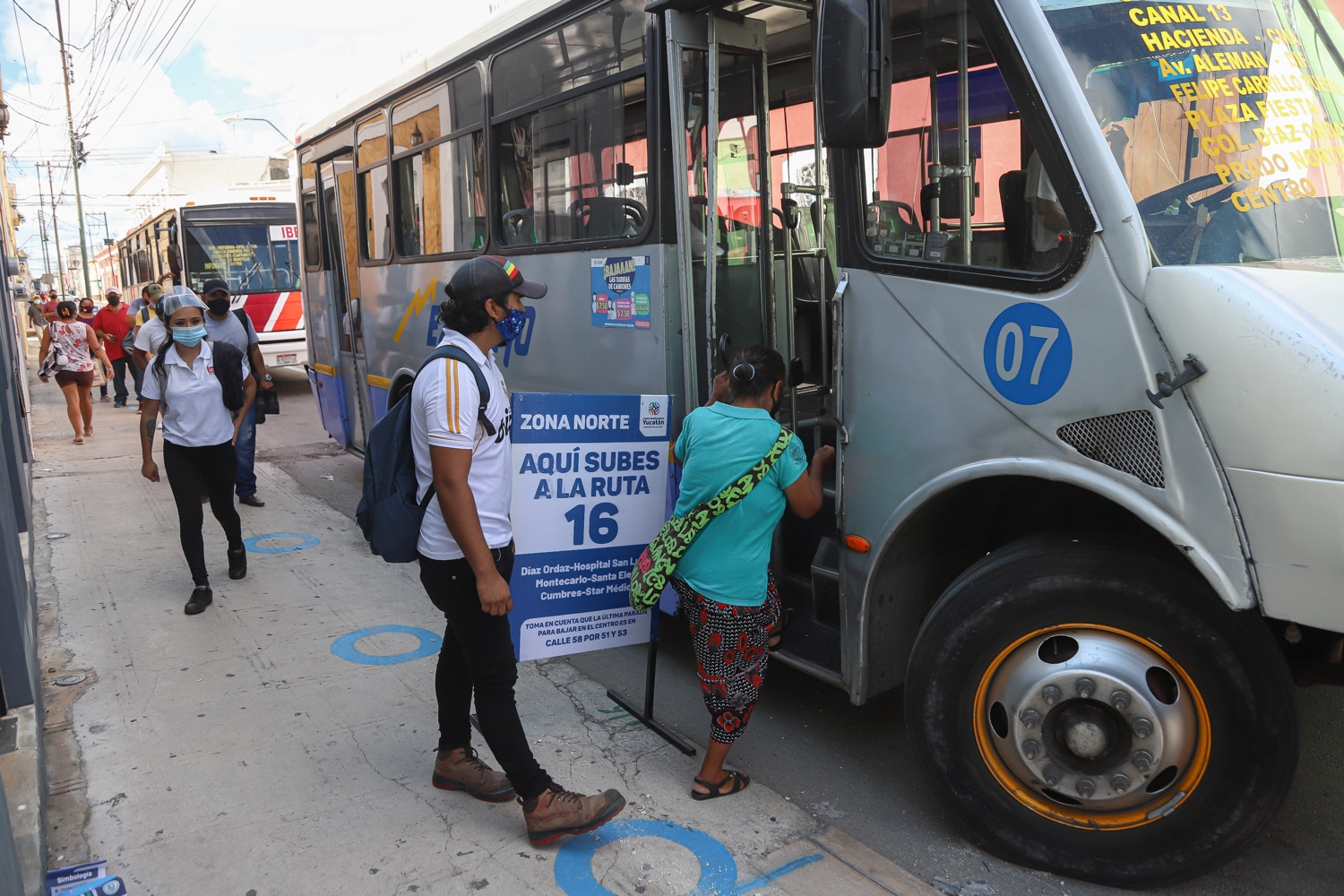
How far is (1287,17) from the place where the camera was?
112 inches

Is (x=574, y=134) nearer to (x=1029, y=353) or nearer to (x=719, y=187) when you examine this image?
(x=719, y=187)

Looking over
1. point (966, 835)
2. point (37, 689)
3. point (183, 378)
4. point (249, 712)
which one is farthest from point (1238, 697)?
point (183, 378)

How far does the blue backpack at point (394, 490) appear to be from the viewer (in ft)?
9.82

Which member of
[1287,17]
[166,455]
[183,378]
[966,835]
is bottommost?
[966,835]

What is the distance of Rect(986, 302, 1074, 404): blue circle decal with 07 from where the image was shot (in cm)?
269

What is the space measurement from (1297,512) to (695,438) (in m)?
1.68

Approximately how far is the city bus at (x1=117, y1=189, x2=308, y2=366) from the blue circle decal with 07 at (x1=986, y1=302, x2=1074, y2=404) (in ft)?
53.6

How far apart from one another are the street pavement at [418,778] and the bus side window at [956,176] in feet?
6.10

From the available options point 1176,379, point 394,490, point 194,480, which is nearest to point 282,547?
point 194,480

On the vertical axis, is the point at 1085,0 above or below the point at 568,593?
above

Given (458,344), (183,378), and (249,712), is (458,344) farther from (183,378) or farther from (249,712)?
(183,378)

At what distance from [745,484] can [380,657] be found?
2450 mm

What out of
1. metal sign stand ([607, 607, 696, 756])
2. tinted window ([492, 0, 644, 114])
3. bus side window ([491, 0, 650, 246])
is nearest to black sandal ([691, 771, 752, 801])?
metal sign stand ([607, 607, 696, 756])

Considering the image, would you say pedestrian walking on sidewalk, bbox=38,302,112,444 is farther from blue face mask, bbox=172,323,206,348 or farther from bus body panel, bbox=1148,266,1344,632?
bus body panel, bbox=1148,266,1344,632
